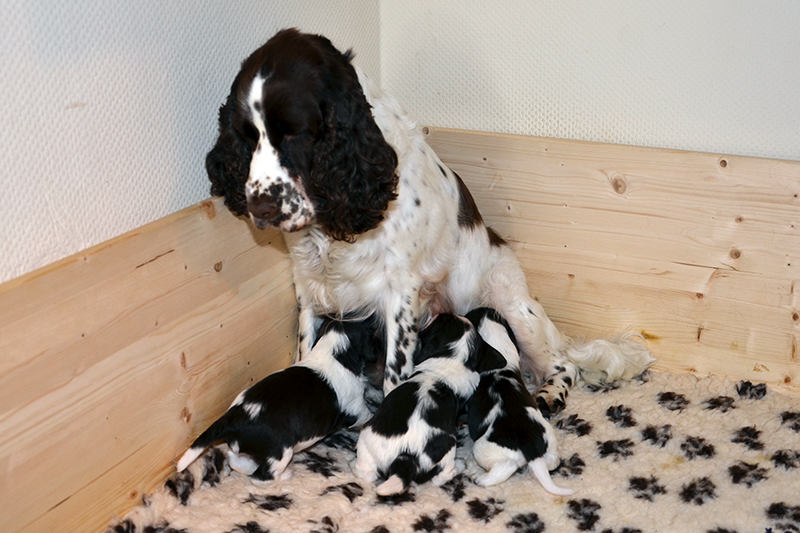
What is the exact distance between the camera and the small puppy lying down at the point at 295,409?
2.24 metres

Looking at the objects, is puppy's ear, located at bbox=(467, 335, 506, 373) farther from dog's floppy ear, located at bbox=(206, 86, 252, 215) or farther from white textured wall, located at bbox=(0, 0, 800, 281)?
white textured wall, located at bbox=(0, 0, 800, 281)

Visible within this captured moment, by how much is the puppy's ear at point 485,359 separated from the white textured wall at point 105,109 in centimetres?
105

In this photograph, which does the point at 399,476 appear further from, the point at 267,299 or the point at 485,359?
the point at 267,299

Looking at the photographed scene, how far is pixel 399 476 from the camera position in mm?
2201

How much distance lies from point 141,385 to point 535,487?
4.06 feet

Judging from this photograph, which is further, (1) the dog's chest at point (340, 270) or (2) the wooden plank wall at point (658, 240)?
(2) the wooden plank wall at point (658, 240)

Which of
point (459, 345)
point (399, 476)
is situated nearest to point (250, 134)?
point (459, 345)

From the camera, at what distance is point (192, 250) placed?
7.68ft

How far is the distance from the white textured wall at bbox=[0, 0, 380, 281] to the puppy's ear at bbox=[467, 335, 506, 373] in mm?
1047

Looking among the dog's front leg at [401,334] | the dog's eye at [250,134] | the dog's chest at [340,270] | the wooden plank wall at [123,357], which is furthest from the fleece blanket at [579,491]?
the dog's eye at [250,134]

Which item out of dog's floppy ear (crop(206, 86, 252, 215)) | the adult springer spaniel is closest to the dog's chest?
the adult springer spaniel

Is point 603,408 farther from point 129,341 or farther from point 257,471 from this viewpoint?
point 129,341

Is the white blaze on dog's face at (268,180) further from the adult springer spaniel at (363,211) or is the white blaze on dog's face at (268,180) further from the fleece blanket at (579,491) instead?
the fleece blanket at (579,491)

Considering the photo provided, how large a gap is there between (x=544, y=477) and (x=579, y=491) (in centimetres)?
15
